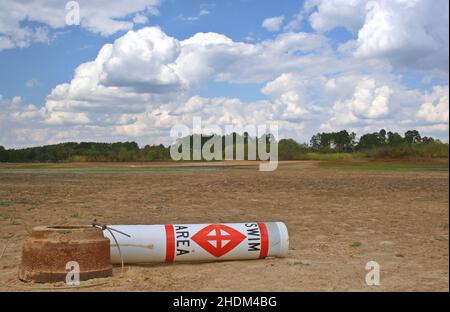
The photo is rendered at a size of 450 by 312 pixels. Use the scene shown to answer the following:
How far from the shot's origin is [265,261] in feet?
30.1

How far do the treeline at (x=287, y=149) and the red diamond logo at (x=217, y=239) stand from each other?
448 inches

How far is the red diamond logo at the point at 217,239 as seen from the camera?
8.88 metres

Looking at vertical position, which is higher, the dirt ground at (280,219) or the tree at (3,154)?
the tree at (3,154)

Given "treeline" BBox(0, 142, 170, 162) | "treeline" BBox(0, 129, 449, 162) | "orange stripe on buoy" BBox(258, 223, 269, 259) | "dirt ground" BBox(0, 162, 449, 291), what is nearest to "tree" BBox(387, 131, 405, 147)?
"treeline" BBox(0, 129, 449, 162)

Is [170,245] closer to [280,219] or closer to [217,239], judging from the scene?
[217,239]

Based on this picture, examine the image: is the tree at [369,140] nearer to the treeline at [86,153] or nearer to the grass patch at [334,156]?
the grass patch at [334,156]

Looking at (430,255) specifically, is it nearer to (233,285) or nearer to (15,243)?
(233,285)

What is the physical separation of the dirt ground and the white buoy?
0.54 feet

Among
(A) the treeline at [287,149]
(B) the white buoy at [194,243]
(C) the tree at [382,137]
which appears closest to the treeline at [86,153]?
(A) the treeline at [287,149]

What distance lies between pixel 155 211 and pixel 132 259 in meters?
7.77

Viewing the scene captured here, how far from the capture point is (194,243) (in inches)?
348

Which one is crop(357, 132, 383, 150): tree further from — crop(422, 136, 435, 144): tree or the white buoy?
the white buoy

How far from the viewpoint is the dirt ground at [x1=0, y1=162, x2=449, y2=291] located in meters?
7.79

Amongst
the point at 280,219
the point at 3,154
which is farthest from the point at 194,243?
the point at 3,154
